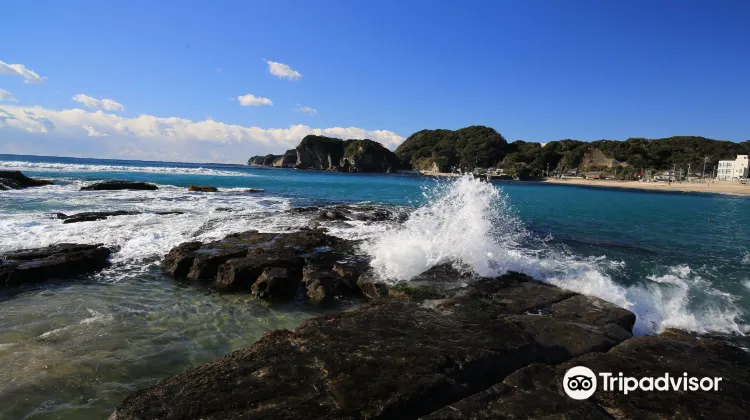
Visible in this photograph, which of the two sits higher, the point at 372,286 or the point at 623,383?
the point at 623,383

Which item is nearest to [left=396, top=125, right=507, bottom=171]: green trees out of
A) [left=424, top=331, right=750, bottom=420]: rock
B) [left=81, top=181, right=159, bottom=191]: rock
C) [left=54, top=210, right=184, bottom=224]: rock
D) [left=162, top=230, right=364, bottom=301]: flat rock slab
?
[left=81, top=181, right=159, bottom=191]: rock

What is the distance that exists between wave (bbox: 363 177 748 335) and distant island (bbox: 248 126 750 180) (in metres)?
124

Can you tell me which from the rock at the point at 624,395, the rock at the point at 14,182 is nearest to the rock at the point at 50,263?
the rock at the point at 624,395

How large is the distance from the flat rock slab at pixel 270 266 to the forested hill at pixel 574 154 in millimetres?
128296

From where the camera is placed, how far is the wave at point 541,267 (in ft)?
27.7

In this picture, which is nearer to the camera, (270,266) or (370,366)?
(370,366)

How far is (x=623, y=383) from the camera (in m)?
4.29

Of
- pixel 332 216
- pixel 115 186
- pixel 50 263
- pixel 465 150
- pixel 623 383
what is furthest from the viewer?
pixel 465 150

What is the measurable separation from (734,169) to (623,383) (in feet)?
466

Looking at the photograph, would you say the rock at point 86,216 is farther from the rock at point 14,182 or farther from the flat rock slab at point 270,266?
the rock at point 14,182

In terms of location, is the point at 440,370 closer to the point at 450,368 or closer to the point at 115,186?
the point at 450,368

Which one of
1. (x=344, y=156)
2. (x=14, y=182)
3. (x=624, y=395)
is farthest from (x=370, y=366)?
(x=344, y=156)

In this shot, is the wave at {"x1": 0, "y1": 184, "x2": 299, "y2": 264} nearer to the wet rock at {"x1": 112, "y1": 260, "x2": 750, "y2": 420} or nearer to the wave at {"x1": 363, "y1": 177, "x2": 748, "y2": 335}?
the wave at {"x1": 363, "y1": 177, "x2": 748, "y2": 335}

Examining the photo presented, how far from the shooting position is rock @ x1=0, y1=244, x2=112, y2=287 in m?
9.26
